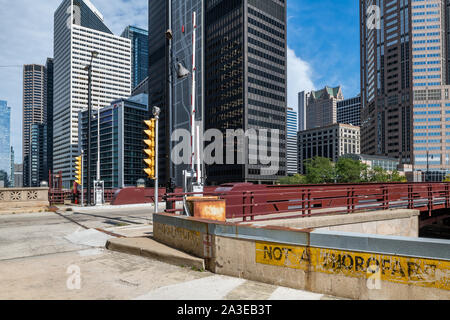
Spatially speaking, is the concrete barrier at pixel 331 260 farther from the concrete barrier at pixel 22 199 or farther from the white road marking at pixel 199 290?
the concrete barrier at pixel 22 199

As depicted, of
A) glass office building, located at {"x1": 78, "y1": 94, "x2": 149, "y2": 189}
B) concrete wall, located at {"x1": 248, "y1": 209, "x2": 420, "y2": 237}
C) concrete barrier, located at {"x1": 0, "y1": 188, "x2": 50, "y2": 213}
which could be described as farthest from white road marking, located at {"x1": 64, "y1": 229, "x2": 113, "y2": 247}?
glass office building, located at {"x1": 78, "y1": 94, "x2": 149, "y2": 189}

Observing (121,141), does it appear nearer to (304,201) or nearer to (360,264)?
(304,201)

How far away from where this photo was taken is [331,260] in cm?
455

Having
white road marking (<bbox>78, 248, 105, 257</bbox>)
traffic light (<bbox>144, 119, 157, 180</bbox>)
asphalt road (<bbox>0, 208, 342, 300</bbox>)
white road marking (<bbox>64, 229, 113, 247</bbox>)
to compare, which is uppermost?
traffic light (<bbox>144, 119, 157, 180</bbox>)

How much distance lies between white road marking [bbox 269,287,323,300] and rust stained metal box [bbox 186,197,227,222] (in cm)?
328

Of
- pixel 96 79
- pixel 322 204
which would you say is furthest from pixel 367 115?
pixel 322 204

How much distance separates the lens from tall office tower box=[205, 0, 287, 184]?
110125 millimetres

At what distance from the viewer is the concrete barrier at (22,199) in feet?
63.3

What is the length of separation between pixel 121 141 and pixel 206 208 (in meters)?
161

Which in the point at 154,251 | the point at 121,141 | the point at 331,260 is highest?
the point at 121,141

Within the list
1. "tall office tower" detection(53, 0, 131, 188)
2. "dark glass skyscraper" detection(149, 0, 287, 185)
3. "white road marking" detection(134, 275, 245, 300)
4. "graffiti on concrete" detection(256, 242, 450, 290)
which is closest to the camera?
"graffiti on concrete" detection(256, 242, 450, 290)

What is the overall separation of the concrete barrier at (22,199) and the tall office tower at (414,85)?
160 meters

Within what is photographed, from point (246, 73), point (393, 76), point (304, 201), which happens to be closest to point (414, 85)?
point (393, 76)

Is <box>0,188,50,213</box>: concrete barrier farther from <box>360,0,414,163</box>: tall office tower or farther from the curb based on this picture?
<box>360,0,414,163</box>: tall office tower
